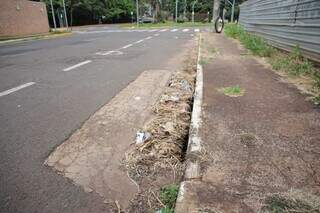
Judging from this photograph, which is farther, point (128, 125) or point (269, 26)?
point (269, 26)

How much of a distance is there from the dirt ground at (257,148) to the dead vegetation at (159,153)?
0.31 metres

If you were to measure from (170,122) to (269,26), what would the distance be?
29.3ft

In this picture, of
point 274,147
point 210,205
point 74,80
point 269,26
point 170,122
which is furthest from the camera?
point 269,26

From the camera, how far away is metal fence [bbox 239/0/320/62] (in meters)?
6.46

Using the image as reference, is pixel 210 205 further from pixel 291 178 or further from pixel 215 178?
pixel 291 178

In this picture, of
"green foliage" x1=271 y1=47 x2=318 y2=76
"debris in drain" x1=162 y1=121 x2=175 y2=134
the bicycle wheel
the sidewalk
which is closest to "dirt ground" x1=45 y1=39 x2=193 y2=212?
"debris in drain" x1=162 y1=121 x2=175 y2=134

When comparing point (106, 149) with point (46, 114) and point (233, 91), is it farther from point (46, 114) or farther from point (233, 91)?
point (233, 91)

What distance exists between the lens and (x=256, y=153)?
9.37 ft

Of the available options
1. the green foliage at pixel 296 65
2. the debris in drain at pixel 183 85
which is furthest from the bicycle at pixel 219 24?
the debris in drain at pixel 183 85

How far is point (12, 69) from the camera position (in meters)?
7.75

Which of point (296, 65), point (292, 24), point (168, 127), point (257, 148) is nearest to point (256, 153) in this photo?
point (257, 148)

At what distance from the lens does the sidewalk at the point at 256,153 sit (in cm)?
216

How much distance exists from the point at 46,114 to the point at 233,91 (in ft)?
10.3

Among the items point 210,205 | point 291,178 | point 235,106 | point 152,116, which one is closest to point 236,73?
point 235,106
